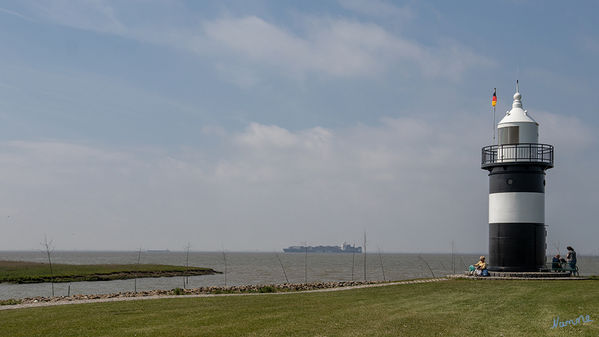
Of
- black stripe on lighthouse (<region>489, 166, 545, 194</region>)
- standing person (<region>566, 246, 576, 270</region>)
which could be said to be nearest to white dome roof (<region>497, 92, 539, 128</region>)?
black stripe on lighthouse (<region>489, 166, 545, 194</region>)

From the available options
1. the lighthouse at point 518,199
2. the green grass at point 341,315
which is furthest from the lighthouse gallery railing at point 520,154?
the green grass at point 341,315

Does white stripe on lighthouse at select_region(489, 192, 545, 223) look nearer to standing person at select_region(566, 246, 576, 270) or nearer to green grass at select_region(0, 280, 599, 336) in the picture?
standing person at select_region(566, 246, 576, 270)

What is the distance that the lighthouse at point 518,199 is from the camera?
31031mm

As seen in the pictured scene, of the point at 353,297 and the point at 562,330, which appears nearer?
the point at 562,330

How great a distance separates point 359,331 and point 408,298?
812cm

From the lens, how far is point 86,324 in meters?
17.7

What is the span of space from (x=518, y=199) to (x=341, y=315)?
650 inches

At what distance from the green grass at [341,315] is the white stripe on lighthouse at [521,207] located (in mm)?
5772

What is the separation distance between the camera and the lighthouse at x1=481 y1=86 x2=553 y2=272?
31.0m

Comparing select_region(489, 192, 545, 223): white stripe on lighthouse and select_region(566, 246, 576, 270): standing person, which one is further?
select_region(566, 246, 576, 270): standing person

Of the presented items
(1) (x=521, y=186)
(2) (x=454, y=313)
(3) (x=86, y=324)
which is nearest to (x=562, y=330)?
(2) (x=454, y=313)

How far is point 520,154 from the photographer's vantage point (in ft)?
103

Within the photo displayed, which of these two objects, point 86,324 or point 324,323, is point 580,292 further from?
point 86,324

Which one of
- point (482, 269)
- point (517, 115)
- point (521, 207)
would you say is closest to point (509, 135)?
point (517, 115)
